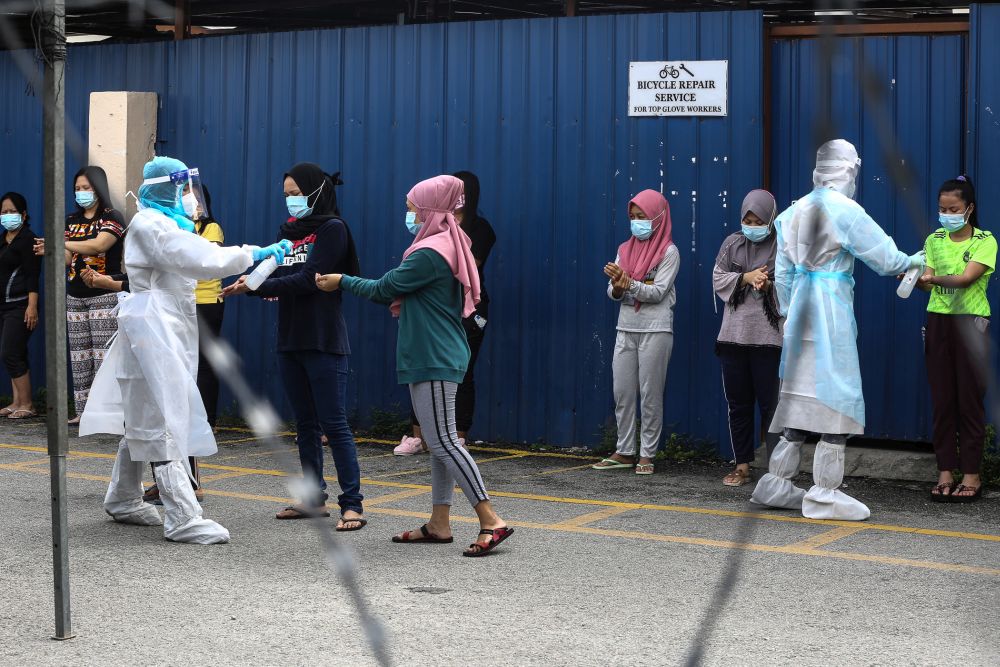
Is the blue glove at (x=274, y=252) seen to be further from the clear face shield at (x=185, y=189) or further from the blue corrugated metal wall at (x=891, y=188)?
the blue corrugated metal wall at (x=891, y=188)

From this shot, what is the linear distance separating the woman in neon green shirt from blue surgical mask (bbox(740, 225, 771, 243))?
3.23ft

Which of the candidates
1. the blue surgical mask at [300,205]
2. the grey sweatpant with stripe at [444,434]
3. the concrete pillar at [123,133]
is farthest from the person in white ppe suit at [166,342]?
the concrete pillar at [123,133]

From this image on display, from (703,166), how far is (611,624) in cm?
523

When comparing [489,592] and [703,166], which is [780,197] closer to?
[703,166]

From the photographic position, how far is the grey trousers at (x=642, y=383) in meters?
8.63

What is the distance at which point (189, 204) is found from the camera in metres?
6.43

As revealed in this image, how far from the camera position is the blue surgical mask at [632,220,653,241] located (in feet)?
28.5

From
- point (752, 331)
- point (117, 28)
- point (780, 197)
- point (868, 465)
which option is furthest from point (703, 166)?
point (117, 28)

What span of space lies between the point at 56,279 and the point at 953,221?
16.7 ft

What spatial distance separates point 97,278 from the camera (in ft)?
23.7

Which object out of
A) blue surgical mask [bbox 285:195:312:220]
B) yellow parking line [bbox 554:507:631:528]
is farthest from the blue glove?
yellow parking line [bbox 554:507:631:528]

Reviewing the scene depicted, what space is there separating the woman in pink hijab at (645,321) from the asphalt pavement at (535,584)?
80 centimetres

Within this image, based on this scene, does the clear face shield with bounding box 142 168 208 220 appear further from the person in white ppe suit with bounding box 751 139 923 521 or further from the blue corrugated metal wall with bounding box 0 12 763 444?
the blue corrugated metal wall with bounding box 0 12 763 444

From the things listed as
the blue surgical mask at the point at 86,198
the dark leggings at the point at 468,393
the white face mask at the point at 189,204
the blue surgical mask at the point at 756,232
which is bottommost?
the dark leggings at the point at 468,393
